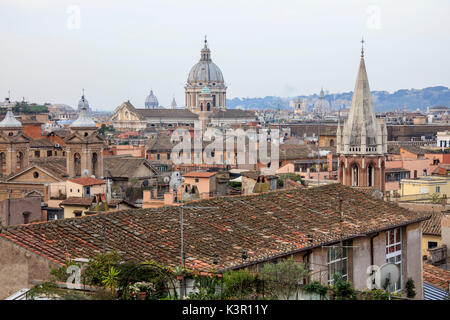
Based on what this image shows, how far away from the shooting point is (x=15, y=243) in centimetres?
899

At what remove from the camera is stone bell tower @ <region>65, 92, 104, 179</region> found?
35.8m

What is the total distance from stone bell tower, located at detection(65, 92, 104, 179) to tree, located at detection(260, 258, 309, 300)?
2675 centimetres

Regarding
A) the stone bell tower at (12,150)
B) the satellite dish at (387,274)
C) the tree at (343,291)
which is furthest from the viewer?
the stone bell tower at (12,150)

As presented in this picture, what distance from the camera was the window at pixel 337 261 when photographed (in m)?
11.5

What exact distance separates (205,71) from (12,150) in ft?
421

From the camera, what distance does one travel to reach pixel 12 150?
1443 inches

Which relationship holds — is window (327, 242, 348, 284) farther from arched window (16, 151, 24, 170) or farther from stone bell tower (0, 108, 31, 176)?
arched window (16, 151, 24, 170)

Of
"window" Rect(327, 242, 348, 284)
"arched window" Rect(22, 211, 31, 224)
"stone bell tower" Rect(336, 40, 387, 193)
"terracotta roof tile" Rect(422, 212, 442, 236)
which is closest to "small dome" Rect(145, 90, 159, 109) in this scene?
"stone bell tower" Rect(336, 40, 387, 193)

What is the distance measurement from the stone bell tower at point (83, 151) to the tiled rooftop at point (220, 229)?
22.3 metres

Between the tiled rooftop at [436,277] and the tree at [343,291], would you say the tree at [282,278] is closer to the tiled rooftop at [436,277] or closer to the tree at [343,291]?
the tree at [343,291]

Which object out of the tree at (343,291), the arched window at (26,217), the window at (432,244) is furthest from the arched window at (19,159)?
the tree at (343,291)

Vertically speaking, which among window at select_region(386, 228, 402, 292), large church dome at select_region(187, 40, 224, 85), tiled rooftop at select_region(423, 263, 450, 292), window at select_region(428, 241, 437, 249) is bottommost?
window at select_region(428, 241, 437, 249)

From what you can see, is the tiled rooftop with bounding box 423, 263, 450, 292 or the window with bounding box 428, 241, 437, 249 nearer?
the tiled rooftop with bounding box 423, 263, 450, 292
